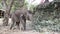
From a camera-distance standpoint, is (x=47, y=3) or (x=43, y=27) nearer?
(x=43, y=27)

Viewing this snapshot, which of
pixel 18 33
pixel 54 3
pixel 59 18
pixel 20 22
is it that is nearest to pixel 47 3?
pixel 54 3

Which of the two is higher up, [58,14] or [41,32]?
[58,14]

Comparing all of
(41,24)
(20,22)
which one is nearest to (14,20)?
(20,22)

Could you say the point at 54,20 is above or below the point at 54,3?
below

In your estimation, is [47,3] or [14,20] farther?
[47,3]

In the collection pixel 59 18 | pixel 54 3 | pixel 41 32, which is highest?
pixel 54 3

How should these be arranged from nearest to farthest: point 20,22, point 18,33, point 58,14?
point 18,33 → point 20,22 → point 58,14

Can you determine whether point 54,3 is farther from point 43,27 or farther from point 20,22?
point 20,22

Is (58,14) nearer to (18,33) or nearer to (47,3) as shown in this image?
(47,3)

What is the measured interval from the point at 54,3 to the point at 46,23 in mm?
1508

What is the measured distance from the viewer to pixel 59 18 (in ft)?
31.4

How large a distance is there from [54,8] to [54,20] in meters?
0.90

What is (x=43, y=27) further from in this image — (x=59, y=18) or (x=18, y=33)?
(x=18, y=33)

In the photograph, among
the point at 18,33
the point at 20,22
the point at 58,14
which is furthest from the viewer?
the point at 58,14
